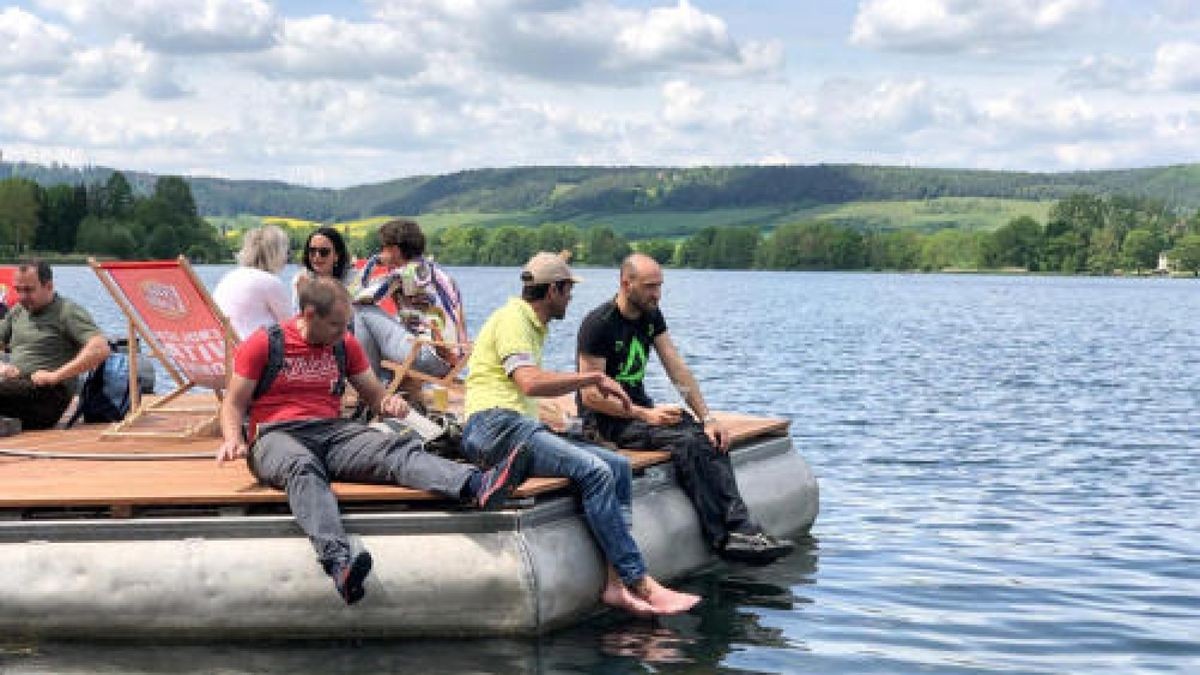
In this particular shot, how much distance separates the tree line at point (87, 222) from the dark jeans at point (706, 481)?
137163 millimetres

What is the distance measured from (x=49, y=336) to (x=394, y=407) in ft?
13.7

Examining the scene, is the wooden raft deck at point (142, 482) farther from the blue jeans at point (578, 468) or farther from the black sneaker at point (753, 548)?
the black sneaker at point (753, 548)

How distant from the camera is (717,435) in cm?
1038

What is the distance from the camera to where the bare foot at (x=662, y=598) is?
9.02m

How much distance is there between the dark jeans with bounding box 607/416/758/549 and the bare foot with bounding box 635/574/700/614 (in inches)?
47.6

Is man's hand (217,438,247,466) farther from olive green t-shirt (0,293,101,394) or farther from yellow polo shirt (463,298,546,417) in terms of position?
olive green t-shirt (0,293,101,394)

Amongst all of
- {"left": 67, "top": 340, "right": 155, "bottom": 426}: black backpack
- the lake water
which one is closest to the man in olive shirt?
{"left": 67, "top": 340, "right": 155, "bottom": 426}: black backpack

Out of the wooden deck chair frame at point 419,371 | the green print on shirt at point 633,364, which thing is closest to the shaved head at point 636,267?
the green print on shirt at point 633,364

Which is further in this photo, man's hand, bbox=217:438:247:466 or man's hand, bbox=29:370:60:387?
man's hand, bbox=29:370:60:387

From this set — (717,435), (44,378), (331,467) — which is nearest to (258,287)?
(44,378)

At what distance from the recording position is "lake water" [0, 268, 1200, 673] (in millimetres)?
8570

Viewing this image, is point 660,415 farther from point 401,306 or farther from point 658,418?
point 401,306

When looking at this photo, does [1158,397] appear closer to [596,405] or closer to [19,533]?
[596,405]

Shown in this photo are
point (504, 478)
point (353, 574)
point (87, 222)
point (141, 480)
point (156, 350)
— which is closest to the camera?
point (353, 574)
